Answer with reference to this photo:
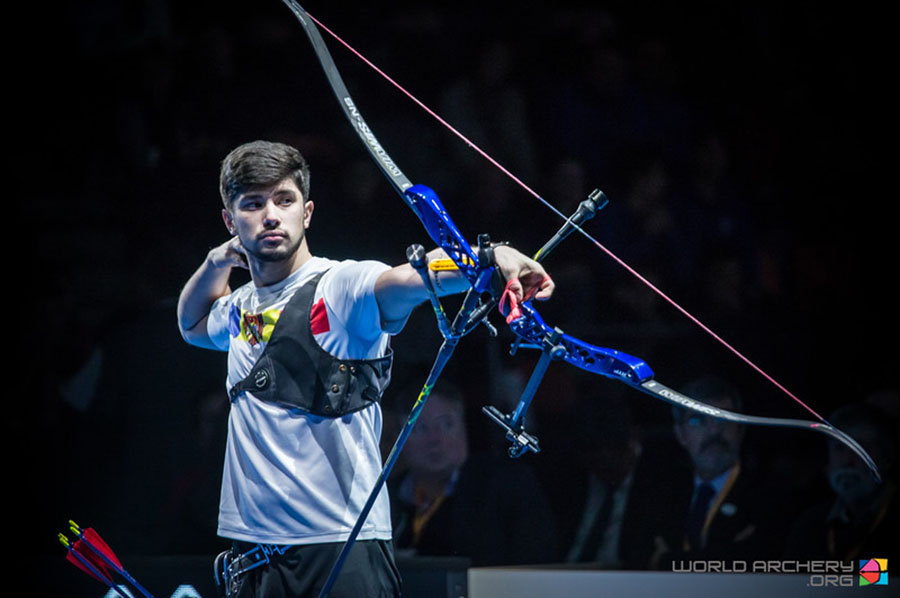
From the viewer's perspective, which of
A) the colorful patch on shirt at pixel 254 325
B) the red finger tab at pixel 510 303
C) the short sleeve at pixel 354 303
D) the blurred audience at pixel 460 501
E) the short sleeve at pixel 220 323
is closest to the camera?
the red finger tab at pixel 510 303

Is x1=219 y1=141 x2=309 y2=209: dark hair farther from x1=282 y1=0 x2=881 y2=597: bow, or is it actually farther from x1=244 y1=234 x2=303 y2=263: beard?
x1=282 y1=0 x2=881 y2=597: bow

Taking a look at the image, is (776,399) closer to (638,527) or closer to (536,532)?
(638,527)

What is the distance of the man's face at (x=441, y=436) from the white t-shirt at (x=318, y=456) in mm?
1221

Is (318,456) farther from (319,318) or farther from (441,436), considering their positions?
(441,436)

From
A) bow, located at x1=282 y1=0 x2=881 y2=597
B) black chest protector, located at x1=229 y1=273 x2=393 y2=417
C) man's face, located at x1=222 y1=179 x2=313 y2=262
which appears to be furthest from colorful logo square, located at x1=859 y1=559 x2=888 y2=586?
man's face, located at x1=222 y1=179 x2=313 y2=262

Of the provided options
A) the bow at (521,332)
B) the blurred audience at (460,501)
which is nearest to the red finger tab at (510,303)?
the bow at (521,332)

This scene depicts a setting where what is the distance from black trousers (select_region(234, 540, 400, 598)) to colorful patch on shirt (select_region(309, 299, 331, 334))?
1.34ft

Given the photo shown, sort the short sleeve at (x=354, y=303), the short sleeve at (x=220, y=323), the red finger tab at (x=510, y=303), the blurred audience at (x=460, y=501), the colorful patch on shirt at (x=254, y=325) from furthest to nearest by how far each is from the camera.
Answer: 1. the blurred audience at (x=460, y=501)
2. the short sleeve at (x=220, y=323)
3. the colorful patch on shirt at (x=254, y=325)
4. the short sleeve at (x=354, y=303)
5. the red finger tab at (x=510, y=303)

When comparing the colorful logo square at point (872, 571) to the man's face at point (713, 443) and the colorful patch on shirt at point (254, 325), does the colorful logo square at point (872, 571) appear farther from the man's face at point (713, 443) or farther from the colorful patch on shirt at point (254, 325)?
the colorful patch on shirt at point (254, 325)

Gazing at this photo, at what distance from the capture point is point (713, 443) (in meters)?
3.20

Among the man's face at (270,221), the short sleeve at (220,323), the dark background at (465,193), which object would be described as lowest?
the short sleeve at (220,323)

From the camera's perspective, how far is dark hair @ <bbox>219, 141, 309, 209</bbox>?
6.77 feet

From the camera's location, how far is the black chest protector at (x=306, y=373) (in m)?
1.95

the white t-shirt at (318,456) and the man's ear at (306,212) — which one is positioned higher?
the man's ear at (306,212)
